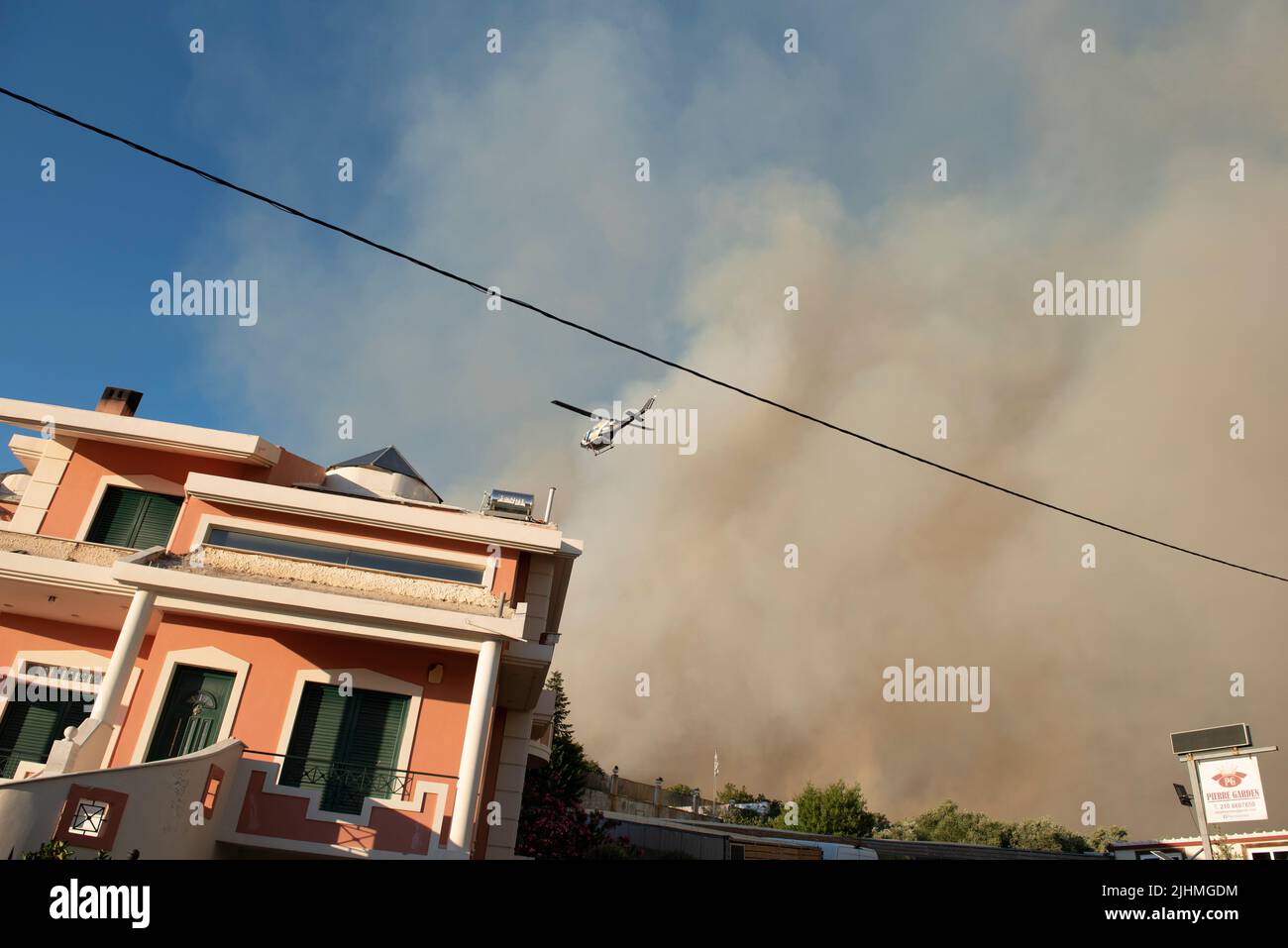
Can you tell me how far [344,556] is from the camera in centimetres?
1680

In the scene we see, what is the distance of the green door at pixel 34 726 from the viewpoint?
624 inches

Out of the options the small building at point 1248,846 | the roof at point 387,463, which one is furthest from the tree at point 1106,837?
the roof at point 387,463

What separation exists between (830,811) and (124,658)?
65.1m

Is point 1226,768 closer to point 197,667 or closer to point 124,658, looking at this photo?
point 197,667

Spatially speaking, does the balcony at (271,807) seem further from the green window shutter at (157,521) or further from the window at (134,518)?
the window at (134,518)

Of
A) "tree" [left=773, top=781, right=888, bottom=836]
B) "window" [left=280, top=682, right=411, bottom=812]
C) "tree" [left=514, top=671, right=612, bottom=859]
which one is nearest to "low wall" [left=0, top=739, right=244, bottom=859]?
"window" [left=280, top=682, right=411, bottom=812]

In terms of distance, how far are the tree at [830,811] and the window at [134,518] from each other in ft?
199

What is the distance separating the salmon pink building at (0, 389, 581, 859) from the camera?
13.9 metres

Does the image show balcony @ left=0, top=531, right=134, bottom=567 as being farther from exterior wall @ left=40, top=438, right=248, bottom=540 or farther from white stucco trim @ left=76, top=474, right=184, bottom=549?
white stucco trim @ left=76, top=474, right=184, bottom=549

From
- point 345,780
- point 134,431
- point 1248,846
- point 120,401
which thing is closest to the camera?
point 345,780

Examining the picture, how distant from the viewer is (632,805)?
49781mm

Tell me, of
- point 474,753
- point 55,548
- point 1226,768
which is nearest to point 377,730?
point 474,753

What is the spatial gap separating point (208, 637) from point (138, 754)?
2.39 metres
